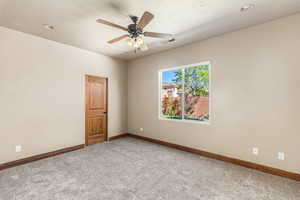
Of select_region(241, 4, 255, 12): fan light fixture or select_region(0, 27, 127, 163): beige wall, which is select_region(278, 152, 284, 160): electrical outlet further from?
select_region(0, 27, 127, 163): beige wall

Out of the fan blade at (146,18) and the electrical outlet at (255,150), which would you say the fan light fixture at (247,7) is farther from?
the electrical outlet at (255,150)

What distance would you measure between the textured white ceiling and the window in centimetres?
92

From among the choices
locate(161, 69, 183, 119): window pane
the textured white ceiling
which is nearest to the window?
locate(161, 69, 183, 119): window pane

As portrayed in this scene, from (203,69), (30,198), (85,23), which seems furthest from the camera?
(203,69)

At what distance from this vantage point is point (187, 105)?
3.97 metres

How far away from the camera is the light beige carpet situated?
2.08 m

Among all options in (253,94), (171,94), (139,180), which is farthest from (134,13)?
(139,180)

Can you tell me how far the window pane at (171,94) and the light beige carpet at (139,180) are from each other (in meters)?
1.29

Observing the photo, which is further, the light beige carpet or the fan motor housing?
the fan motor housing

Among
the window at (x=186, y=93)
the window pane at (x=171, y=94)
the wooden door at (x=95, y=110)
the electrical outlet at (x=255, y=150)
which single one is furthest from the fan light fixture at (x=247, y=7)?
the wooden door at (x=95, y=110)

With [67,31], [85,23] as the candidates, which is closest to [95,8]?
[85,23]

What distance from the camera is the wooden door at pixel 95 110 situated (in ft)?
14.3

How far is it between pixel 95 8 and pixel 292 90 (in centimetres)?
360

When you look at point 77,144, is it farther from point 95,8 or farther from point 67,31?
point 95,8
